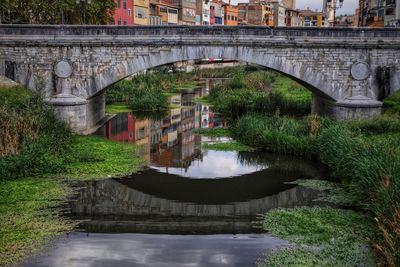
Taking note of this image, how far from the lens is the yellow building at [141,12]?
6528 cm

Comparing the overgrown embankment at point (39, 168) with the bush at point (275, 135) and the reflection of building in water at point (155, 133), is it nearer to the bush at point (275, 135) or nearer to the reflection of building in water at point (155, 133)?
the reflection of building in water at point (155, 133)

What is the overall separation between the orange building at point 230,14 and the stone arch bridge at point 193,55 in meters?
80.5

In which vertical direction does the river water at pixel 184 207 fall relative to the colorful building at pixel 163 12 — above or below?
below

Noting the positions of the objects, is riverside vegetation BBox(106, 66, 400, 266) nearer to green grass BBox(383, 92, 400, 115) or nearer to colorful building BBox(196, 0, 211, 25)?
green grass BBox(383, 92, 400, 115)

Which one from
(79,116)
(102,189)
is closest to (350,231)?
(102,189)

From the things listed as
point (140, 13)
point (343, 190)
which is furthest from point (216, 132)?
point (140, 13)

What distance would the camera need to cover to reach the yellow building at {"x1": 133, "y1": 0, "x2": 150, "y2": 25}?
65275mm

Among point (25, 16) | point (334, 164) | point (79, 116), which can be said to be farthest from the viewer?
point (25, 16)

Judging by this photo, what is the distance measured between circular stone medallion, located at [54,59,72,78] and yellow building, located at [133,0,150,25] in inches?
1623

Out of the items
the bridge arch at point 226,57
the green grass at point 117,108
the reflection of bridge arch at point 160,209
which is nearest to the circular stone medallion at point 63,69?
the bridge arch at point 226,57

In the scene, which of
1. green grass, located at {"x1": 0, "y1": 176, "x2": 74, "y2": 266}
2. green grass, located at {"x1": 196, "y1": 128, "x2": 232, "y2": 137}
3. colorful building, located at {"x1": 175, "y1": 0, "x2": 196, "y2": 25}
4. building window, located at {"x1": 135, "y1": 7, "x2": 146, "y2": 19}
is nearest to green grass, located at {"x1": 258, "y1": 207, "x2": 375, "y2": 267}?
green grass, located at {"x1": 0, "y1": 176, "x2": 74, "y2": 266}

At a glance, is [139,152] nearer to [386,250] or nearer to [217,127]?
[217,127]

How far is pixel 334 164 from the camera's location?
59.4 ft

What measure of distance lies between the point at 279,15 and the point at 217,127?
9445 centimetres
